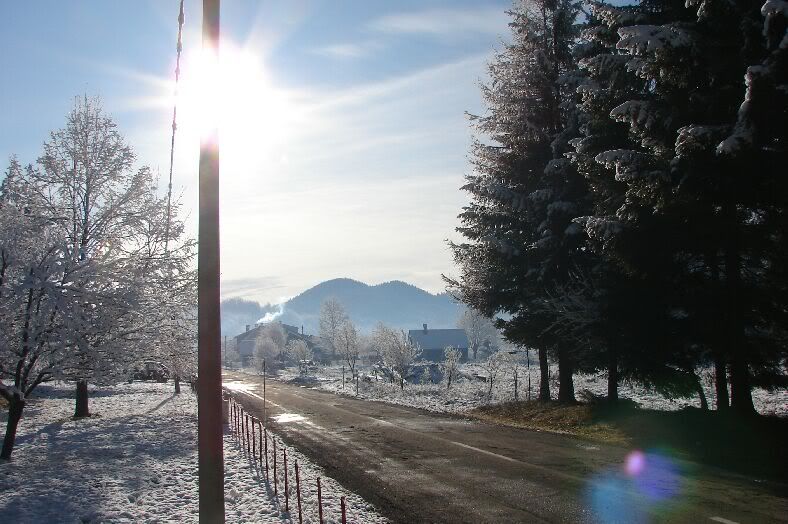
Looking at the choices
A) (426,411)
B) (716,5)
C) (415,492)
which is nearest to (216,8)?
(415,492)

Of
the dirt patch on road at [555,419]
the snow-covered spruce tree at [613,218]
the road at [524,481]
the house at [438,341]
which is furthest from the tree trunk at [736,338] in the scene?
the house at [438,341]

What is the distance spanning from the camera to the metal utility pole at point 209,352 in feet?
15.7

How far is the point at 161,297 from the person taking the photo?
19.1 m

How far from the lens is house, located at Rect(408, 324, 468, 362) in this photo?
129375mm

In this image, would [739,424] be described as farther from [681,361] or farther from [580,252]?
[580,252]

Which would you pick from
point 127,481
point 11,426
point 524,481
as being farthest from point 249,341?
point 524,481

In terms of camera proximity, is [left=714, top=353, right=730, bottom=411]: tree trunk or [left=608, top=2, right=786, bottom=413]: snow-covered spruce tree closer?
[left=608, top=2, right=786, bottom=413]: snow-covered spruce tree

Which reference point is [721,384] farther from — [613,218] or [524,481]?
[524,481]

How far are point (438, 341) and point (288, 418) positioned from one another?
10954cm

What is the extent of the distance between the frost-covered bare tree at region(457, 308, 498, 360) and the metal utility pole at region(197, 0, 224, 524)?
126 m

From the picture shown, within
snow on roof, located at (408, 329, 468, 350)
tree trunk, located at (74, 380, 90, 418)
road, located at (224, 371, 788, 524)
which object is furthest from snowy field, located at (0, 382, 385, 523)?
snow on roof, located at (408, 329, 468, 350)

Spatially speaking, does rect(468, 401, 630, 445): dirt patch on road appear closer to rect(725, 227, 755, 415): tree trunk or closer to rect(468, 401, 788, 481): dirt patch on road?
rect(468, 401, 788, 481): dirt patch on road

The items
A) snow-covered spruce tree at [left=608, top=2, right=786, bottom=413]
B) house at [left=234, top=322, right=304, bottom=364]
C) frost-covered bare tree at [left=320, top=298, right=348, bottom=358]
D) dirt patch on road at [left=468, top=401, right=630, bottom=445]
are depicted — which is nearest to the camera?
snow-covered spruce tree at [left=608, top=2, right=786, bottom=413]

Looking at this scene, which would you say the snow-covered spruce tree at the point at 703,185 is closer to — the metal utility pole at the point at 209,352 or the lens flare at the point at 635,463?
the lens flare at the point at 635,463
